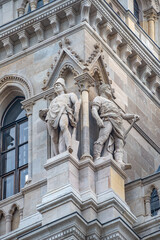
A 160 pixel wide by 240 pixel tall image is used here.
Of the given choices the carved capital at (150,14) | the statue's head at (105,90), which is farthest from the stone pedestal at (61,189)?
the carved capital at (150,14)

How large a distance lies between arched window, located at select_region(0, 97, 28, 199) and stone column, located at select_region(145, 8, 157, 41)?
6.46m

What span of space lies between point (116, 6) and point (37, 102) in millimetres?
4776

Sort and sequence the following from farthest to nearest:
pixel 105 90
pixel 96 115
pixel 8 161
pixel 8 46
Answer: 1. pixel 8 46
2. pixel 8 161
3. pixel 105 90
4. pixel 96 115

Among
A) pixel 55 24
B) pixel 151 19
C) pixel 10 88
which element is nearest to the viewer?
pixel 55 24

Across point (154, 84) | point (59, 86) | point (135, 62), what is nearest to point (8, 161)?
point (59, 86)

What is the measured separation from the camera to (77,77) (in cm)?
3431

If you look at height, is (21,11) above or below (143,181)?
above

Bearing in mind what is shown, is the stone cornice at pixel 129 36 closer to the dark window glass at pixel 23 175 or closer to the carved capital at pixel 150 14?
the carved capital at pixel 150 14

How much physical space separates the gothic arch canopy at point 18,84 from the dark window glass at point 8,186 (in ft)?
7.32

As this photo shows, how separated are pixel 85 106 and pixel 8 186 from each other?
3287mm

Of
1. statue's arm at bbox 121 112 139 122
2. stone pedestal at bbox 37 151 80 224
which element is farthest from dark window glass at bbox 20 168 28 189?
statue's arm at bbox 121 112 139 122

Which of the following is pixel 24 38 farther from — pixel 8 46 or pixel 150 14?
pixel 150 14

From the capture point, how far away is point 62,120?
33.0 meters

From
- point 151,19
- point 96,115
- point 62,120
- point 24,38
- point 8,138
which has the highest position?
point 151,19
